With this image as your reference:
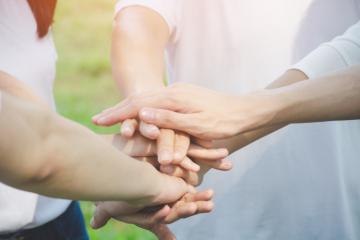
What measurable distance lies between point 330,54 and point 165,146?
0.52 meters

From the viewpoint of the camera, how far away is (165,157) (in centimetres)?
211

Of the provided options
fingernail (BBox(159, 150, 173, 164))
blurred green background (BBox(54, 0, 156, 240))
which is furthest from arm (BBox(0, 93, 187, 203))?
blurred green background (BBox(54, 0, 156, 240))

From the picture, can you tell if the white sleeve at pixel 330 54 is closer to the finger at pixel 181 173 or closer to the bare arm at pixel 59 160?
the finger at pixel 181 173

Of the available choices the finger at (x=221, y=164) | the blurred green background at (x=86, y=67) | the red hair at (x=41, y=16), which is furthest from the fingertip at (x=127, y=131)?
the blurred green background at (x=86, y=67)

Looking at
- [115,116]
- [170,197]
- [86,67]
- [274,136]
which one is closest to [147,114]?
[115,116]

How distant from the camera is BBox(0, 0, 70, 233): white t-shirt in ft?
6.93

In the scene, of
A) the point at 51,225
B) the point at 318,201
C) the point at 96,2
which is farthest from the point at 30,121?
Answer: the point at 96,2

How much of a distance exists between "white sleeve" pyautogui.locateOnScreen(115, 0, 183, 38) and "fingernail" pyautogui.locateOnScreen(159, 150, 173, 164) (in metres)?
0.42

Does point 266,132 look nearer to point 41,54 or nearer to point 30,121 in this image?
point 41,54

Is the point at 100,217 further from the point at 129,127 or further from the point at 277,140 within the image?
the point at 277,140

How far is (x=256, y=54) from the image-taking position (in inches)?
92.4

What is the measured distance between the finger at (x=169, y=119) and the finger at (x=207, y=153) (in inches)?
2.7

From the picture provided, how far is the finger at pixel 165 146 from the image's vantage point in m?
2.12

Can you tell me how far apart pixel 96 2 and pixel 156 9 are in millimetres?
5127
